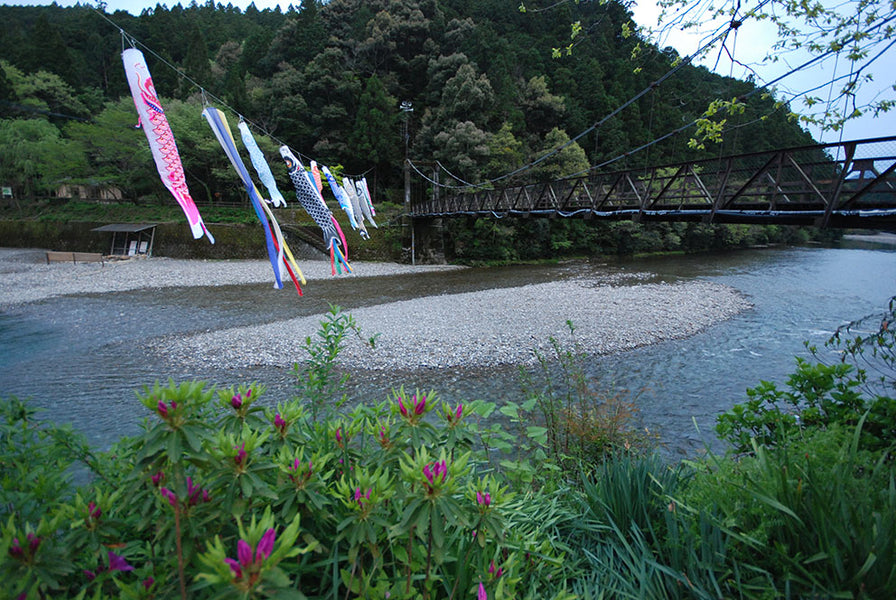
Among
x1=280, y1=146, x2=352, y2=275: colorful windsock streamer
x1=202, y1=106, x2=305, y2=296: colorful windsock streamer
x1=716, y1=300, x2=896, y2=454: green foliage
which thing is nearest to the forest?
x1=280, y1=146, x2=352, y2=275: colorful windsock streamer

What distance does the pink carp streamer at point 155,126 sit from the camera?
3.75 metres

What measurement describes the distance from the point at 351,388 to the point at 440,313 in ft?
13.7

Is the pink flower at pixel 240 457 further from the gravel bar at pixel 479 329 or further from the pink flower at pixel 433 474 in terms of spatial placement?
the gravel bar at pixel 479 329

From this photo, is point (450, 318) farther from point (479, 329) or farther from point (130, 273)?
point (130, 273)

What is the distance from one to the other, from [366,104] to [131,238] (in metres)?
12.6

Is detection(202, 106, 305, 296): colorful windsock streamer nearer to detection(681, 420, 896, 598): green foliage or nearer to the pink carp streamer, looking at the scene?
the pink carp streamer

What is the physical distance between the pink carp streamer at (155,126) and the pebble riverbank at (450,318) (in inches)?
114

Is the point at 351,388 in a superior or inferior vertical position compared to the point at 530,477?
inferior

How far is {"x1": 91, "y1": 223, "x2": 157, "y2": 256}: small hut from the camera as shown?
60.6 feet

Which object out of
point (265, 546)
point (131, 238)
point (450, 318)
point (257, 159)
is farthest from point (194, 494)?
point (131, 238)

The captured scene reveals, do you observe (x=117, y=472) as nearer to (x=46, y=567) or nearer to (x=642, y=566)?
(x=46, y=567)

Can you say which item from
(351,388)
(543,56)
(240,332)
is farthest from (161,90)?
(351,388)

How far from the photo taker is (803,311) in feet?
34.8

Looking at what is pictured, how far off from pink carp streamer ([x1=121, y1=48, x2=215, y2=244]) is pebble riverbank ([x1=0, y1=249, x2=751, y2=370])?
9.49 ft
